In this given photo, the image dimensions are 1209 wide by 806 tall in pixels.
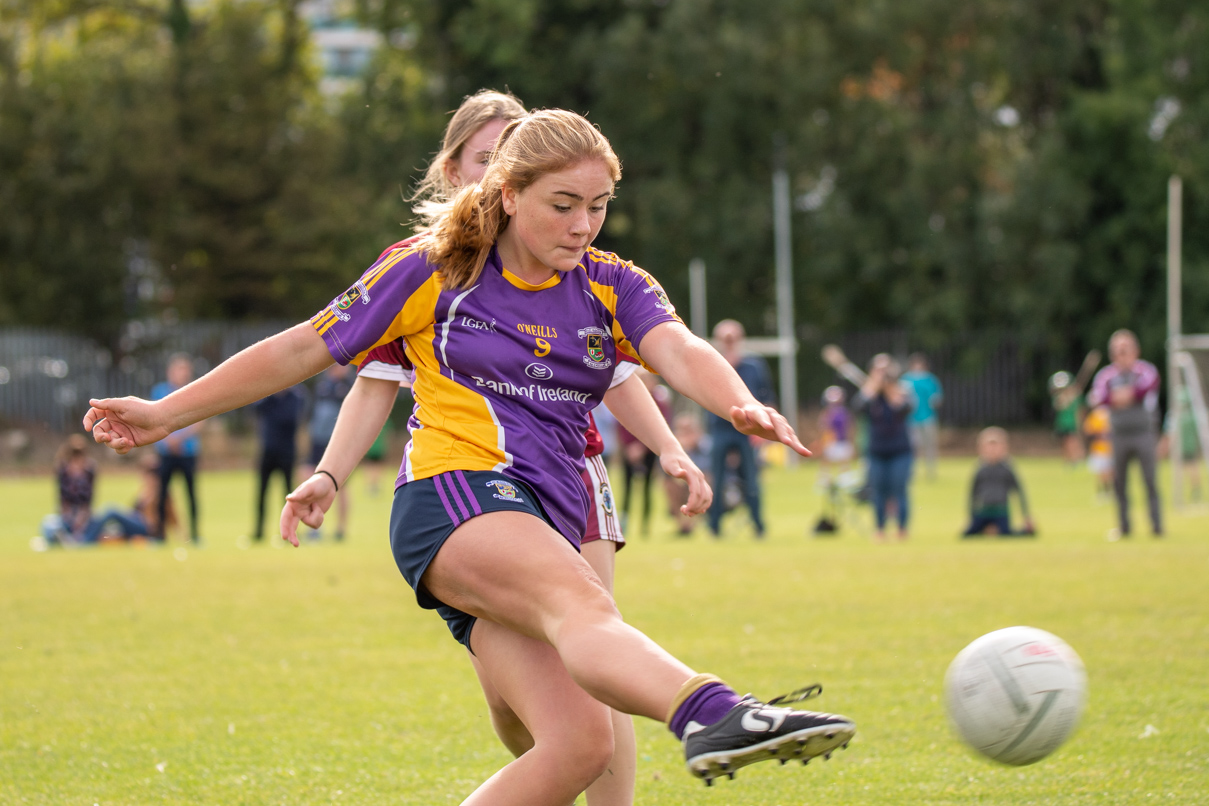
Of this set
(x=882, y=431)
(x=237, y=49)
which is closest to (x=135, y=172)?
(x=237, y=49)

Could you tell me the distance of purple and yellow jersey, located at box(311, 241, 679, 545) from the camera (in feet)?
10.7

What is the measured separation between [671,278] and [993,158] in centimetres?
869

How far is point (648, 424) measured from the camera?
152 inches

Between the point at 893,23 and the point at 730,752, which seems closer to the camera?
the point at 730,752

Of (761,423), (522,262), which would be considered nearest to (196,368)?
(522,262)

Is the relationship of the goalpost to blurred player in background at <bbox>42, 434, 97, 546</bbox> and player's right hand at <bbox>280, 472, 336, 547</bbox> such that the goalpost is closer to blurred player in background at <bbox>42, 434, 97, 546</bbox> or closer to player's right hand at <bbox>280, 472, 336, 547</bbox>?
blurred player in background at <bbox>42, 434, 97, 546</bbox>

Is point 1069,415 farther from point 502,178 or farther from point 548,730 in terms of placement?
point 548,730

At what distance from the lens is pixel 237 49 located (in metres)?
37.3

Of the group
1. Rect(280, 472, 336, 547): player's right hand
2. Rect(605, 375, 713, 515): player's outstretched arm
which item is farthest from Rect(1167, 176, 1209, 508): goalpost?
Rect(280, 472, 336, 547): player's right hand

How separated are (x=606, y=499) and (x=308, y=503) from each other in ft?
2.78

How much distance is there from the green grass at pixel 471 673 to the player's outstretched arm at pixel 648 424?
5.10 feet

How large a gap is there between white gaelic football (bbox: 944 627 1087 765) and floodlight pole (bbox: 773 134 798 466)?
2352 cm

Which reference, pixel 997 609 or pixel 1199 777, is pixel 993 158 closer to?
pixel 997 609

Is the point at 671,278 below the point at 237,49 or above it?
below
